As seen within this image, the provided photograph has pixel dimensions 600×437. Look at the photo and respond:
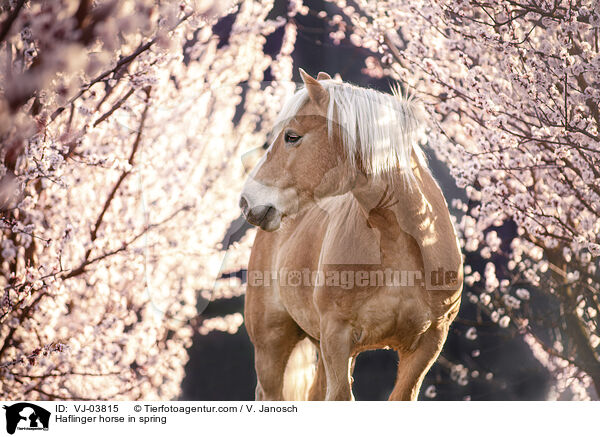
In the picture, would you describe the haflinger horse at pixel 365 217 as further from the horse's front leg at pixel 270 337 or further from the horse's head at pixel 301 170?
the horse's front leg at pixel 270 337

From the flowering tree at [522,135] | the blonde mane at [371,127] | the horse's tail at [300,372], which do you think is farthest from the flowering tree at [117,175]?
the blonde mane at [371,127]

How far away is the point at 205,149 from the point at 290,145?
88 centimetres

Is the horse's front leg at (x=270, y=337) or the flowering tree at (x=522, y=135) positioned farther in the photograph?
the flowering tree at (x=522, y=135)

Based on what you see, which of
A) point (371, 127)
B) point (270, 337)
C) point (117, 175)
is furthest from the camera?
point (117, 175)

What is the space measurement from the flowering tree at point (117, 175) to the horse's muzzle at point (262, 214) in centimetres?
56

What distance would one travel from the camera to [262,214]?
138 centimetres

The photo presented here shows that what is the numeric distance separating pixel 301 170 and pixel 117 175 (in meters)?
1.34

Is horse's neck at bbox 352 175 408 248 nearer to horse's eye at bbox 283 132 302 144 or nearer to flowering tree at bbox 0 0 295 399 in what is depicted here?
horse's eye at bbox 283 132 302 144

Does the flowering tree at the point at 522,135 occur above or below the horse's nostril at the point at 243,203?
below

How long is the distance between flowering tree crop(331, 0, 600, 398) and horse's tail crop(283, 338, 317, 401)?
727mm

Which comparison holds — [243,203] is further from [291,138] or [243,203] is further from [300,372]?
[300,372]

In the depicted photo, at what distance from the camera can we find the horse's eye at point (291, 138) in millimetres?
1390
